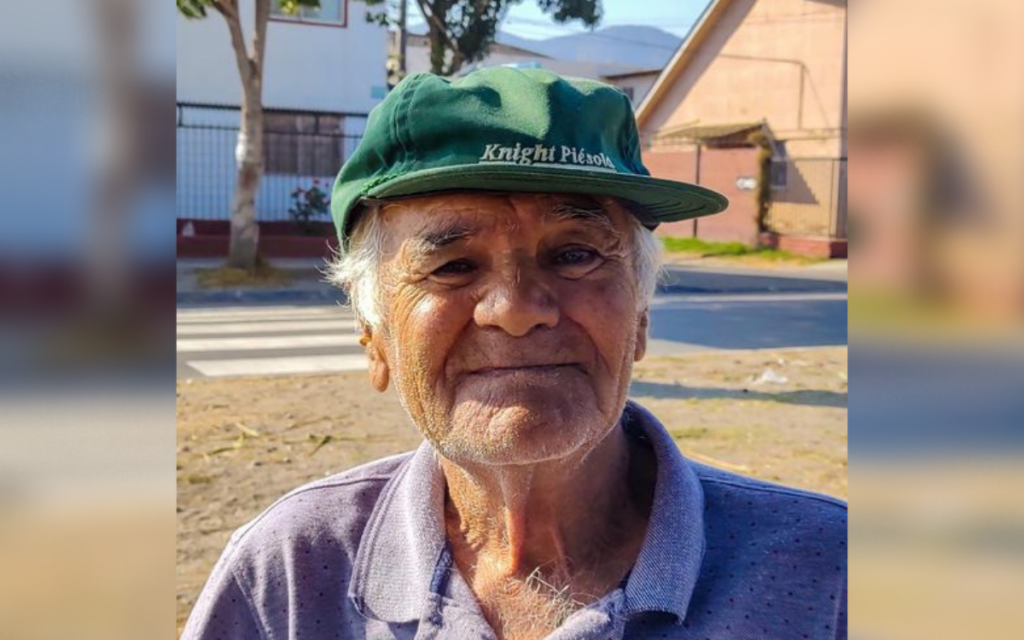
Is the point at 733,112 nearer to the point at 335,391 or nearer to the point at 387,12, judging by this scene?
the point at 387,12

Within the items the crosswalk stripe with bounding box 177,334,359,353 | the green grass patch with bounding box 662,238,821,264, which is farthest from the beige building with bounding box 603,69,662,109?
the crosswalk stripe with bounding box 177,334,359,353

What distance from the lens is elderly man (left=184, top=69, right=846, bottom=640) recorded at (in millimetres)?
1472

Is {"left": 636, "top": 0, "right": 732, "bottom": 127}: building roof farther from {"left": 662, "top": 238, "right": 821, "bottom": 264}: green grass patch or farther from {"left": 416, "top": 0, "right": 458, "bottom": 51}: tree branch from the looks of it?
{"left": 416, "top": 0, "right": 458, "bottom": 51}: tree branch

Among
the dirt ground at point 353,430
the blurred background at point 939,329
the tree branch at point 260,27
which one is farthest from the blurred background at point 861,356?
Answer: the tree branch at point 260,27

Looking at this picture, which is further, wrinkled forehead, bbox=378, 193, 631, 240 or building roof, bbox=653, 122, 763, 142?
building roof, bbox=653, 122, 763, 142

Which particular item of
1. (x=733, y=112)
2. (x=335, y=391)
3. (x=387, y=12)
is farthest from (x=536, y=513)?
(x=733, y=112)

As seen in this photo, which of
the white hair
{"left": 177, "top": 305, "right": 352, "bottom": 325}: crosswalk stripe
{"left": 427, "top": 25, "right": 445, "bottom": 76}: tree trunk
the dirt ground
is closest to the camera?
the white hair

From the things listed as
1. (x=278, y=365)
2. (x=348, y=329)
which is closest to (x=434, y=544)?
(x=278, y=365)

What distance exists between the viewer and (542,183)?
1.46 m

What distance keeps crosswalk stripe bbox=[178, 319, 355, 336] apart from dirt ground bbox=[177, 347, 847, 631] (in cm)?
293

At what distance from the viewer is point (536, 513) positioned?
65.1 inches

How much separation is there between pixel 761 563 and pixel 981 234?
1084mm

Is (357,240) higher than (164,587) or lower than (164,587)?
higher

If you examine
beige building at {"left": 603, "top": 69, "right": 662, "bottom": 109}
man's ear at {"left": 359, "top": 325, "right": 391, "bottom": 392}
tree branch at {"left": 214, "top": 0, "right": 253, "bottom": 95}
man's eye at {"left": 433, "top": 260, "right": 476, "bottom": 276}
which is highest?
beige building at {"left": 603, "top": 69, "right": 662, "bottom": 109}
